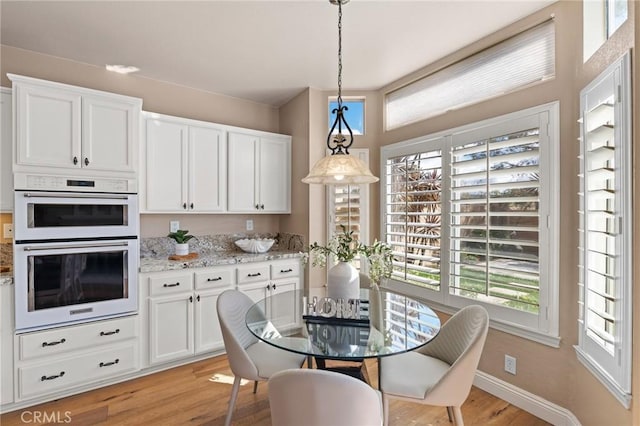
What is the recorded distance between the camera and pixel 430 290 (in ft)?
9.65

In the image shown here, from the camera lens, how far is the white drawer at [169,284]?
2.81 metres

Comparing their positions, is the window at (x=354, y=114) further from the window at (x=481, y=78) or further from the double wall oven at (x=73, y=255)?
the double wall oven at (x=73, y=255)

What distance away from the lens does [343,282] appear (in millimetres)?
2100

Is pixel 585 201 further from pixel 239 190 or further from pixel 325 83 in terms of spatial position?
pixel 239 190

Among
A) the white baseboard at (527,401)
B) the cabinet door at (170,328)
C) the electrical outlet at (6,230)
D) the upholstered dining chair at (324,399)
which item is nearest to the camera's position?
the upholstered dining chair at (324,399)

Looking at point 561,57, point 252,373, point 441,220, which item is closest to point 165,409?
point 252,373

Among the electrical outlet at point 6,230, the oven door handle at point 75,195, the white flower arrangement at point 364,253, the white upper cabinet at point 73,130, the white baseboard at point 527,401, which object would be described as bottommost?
the white baseboard at point 527,401

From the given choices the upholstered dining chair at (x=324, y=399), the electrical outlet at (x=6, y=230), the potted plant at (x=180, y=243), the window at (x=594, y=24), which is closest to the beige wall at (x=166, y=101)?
the potted plant at (x=180, y=243)

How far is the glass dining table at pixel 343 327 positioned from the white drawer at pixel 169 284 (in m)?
1.02

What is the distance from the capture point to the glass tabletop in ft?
5.18

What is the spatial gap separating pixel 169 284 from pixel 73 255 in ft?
2.50

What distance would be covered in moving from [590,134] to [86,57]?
398 centimetres

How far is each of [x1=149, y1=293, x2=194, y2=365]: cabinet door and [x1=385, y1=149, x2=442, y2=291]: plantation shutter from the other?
2.10 meters

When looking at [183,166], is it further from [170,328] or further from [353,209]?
[353,209]
